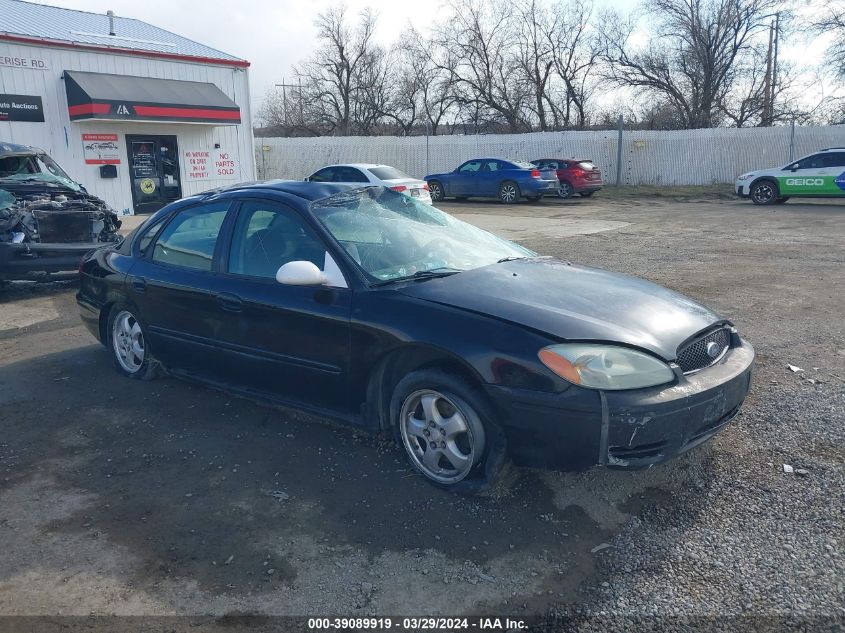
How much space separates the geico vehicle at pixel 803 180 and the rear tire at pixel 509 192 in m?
6.73

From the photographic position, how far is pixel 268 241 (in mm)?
4473

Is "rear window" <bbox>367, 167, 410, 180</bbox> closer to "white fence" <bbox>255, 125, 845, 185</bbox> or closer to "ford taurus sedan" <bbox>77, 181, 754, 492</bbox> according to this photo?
"white fence" <bbox>255, 125, 845, 185</bbox>

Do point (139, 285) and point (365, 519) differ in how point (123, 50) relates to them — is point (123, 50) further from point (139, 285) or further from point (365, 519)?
point (365, 519)

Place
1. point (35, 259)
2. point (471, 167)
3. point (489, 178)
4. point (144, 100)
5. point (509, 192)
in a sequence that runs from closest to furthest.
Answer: point (35, 259), point (144, 100), point (509, 192), point (489, 178), point (471, 167)

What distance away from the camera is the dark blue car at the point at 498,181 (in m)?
23.0

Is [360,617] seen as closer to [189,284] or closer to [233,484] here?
[233,484]

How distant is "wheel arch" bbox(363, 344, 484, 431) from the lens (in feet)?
11.7

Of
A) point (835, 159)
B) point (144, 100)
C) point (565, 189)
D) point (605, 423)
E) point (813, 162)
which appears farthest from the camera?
point (565, 189)

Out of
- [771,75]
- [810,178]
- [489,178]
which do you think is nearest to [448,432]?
[810,178]

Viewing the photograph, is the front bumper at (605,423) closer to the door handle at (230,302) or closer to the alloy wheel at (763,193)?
the door handle at (230,302)

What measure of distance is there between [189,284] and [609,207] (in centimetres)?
1882

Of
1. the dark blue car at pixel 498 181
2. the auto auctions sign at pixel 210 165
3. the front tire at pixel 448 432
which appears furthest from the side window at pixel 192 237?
the dark blue car at pixel 498 181

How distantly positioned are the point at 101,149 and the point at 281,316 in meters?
17.0

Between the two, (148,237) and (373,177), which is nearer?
(148,237)
